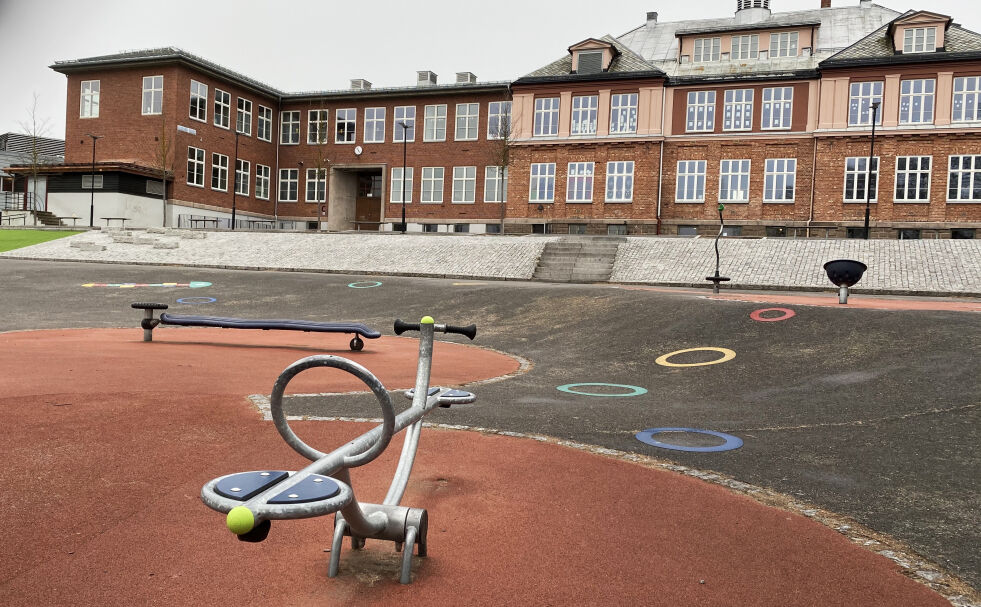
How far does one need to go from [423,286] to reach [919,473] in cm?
1715

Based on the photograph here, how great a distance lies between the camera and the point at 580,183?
4297cm

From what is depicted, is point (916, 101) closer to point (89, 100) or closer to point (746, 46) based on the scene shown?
point (746, 46)

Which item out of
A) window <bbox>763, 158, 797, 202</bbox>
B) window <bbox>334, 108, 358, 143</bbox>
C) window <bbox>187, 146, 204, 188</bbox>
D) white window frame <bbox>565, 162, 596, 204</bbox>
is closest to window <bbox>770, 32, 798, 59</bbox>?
window <bbox>763, 158, 797, 202</bbox>

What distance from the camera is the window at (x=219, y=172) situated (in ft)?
171

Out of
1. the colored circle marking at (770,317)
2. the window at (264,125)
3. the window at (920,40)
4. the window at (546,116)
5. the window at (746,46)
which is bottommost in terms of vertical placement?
the colored circle marking at (770,317)

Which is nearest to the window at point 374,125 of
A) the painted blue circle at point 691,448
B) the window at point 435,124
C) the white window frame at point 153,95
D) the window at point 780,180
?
the window at point 435,124

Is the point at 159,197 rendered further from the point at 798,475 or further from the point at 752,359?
the point at 798,475

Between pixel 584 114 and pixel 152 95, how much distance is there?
29.8m

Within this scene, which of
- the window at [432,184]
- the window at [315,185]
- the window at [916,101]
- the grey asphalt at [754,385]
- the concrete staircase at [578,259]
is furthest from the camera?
the window at [315,185]

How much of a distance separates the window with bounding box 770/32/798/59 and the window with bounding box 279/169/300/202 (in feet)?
118

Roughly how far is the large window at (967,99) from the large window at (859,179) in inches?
174

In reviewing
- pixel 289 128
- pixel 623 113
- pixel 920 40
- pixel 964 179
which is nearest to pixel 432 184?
pixel 289 128

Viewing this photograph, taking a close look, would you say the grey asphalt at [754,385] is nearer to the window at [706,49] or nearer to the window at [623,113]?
the window at [623,113]

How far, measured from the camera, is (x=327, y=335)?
15.3 meters
